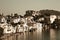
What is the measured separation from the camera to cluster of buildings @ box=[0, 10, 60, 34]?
4594mm

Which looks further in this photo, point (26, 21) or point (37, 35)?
point (26, 21)

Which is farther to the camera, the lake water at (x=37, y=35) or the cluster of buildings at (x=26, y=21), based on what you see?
the cluster of buildings at (x=26, y=21)

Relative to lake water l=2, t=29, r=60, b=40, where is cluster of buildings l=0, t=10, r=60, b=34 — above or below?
above

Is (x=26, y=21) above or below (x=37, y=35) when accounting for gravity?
above

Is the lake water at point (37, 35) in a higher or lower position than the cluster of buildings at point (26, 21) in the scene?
lower

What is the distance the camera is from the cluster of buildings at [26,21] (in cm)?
459

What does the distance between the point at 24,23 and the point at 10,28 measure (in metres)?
0.54

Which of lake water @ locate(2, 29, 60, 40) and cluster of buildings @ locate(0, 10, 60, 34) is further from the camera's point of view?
cluster of buildings @ locate(0, 10, 60, 34)

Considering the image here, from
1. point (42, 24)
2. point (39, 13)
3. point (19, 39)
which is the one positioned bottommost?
point (19, 39)

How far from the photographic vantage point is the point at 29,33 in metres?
4.92

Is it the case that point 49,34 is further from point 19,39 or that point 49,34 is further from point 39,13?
point 19,39

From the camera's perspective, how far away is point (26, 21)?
5.03 m

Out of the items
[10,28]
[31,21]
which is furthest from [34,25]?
[10,28]

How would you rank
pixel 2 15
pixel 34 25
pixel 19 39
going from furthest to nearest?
pixel 34 25 < pixel 2 15 < pixel 19 39
